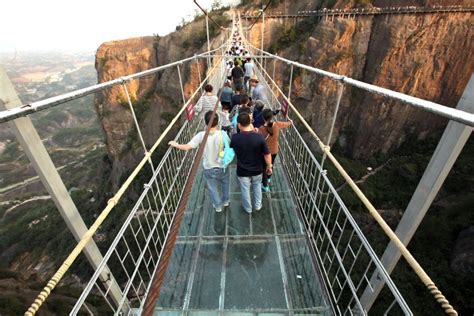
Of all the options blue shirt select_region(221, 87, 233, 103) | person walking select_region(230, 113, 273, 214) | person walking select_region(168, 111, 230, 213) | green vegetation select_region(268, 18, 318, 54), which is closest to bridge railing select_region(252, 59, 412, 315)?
person walking select_region(230, 113, 273, 214)

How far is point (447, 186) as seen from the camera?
2405cm

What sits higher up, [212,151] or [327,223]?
[212,151]

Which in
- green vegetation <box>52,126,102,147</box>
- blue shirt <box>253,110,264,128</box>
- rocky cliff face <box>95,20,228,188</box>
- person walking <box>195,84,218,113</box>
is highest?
person walking <box>195,84,218,113</box>

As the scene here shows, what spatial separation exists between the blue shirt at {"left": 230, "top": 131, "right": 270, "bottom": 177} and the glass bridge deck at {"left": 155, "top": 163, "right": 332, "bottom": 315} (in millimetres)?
894

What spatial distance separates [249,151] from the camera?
3.56m

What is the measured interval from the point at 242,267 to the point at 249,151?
152cm

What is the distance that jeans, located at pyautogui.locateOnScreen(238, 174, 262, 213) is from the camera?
3.90 meters

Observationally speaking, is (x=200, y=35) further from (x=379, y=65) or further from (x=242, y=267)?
(x=242, y=267)

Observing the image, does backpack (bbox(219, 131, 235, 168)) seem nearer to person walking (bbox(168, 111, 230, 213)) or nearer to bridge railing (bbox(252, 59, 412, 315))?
person walking (bbox(168, 111, 230, 213))

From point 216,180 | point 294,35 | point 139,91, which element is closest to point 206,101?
point 216,180

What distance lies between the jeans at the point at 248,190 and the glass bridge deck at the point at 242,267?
16cm

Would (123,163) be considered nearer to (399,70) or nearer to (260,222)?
(260,222)

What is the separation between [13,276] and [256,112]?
60.5 ft

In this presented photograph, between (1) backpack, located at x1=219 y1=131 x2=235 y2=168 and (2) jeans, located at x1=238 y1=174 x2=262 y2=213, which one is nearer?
(1) backpack, located at x1=219 y1=131 x2=235 y2=168
